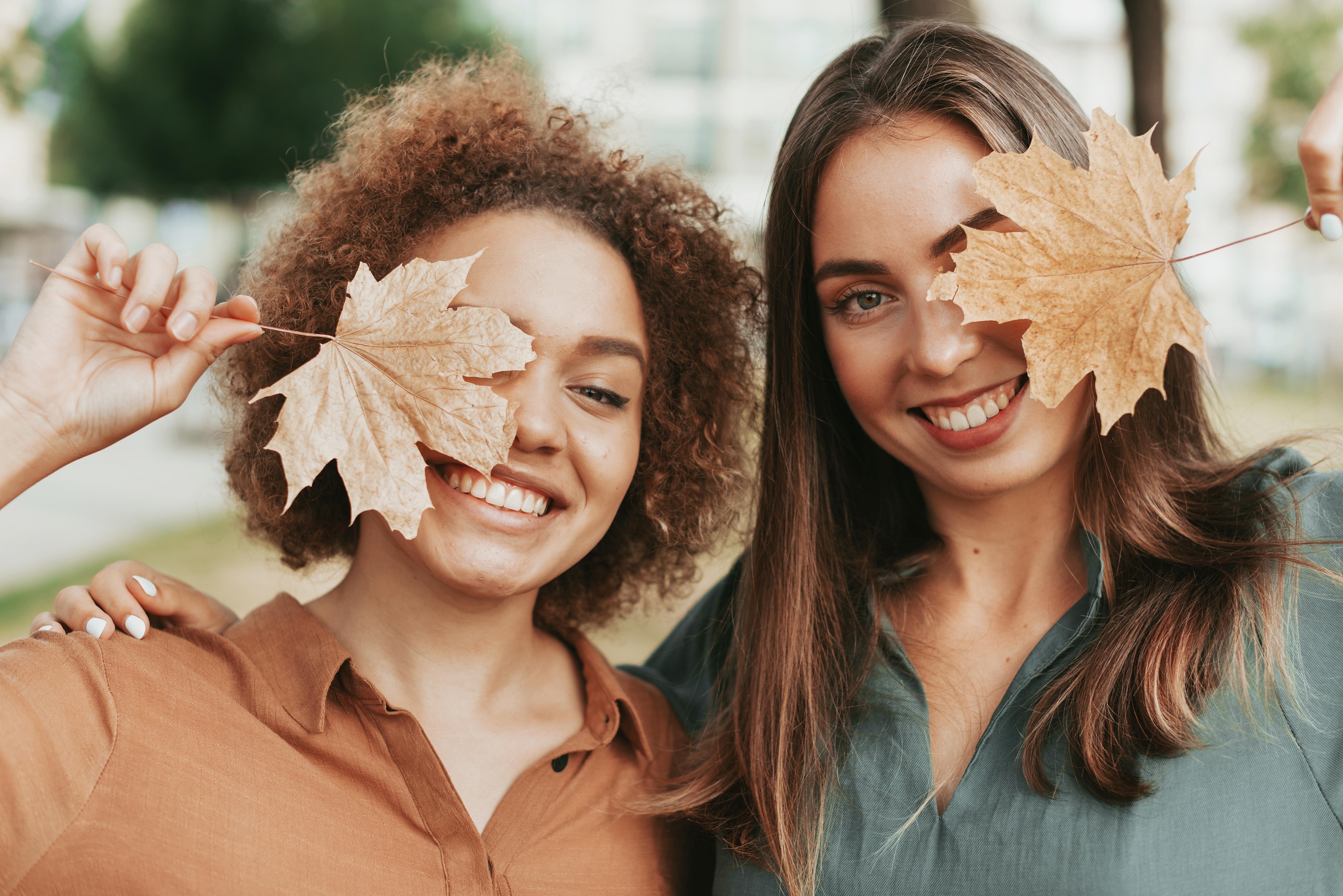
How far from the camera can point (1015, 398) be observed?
2.05 m

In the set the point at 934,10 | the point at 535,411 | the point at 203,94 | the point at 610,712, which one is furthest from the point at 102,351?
the point at 203,94

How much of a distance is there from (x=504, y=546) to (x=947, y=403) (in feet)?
2.95

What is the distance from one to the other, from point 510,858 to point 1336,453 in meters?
1.85

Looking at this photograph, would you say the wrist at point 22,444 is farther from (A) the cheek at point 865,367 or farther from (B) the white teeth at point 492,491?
(A) the cheek at point 865,367

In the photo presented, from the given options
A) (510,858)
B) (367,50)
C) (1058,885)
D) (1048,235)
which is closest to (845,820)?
(1058,885)

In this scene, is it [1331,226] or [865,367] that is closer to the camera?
[1331,226]

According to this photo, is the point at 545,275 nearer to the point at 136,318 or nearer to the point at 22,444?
the point at 136,318

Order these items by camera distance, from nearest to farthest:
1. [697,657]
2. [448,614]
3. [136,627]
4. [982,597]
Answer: [136,627] → [448,614] → [982,597] → [697,657]

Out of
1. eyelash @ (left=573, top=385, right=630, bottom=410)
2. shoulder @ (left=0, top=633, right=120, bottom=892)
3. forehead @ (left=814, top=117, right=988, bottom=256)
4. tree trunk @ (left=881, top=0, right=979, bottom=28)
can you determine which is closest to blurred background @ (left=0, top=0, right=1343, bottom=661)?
tree trunk @ (left=881, top=0, right=979, bottom=28)

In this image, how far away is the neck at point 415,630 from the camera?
222cm

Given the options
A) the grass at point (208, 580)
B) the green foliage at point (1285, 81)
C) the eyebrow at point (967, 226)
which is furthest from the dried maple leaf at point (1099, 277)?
the green foliage at point (1285, 81)

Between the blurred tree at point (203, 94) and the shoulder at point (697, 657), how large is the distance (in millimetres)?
13016

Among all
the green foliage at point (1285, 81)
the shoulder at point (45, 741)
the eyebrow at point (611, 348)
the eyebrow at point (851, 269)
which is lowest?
the shoulder at point (45, 741)

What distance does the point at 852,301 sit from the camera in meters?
2.19
